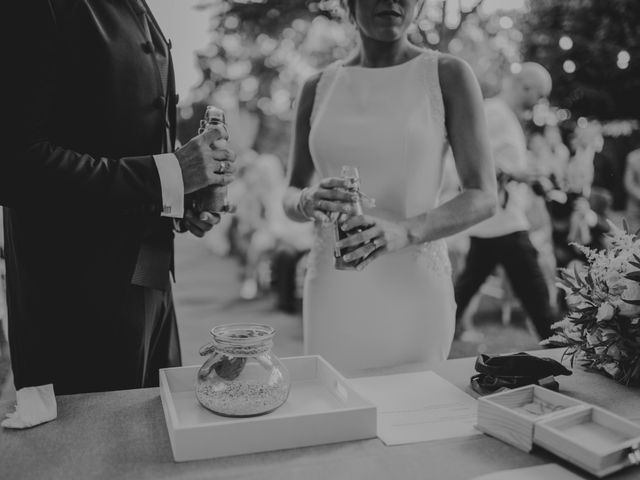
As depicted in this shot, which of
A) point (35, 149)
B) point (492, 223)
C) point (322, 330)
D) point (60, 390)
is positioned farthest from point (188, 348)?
point (35, 149)

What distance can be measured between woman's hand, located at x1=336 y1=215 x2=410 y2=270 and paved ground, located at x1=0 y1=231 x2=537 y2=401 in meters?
2.96

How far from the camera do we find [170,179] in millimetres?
1302

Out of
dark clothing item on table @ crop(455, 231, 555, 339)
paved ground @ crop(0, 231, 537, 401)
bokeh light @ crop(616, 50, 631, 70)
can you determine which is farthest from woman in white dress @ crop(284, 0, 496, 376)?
bokeh light @ crop(616, 50, 631, 70)

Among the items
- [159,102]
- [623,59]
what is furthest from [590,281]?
[623,59]

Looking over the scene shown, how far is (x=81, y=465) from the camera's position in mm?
960

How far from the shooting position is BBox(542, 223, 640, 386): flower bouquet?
53.1 inches

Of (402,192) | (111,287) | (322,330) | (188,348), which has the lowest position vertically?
(188,348)

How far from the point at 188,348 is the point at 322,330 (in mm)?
3305

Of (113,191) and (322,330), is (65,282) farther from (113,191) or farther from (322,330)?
(322,330)

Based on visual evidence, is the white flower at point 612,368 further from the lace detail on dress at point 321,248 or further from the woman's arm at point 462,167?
the lace detail on dress at point 321,248

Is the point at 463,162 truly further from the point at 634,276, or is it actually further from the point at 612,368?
the point at 612,368

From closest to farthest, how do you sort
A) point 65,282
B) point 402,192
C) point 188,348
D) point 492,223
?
1. point 65,282
2. point 402,192
3. point 492,223
4. point 188,348

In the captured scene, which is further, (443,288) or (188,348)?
(188,348)

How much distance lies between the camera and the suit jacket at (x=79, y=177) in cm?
121
